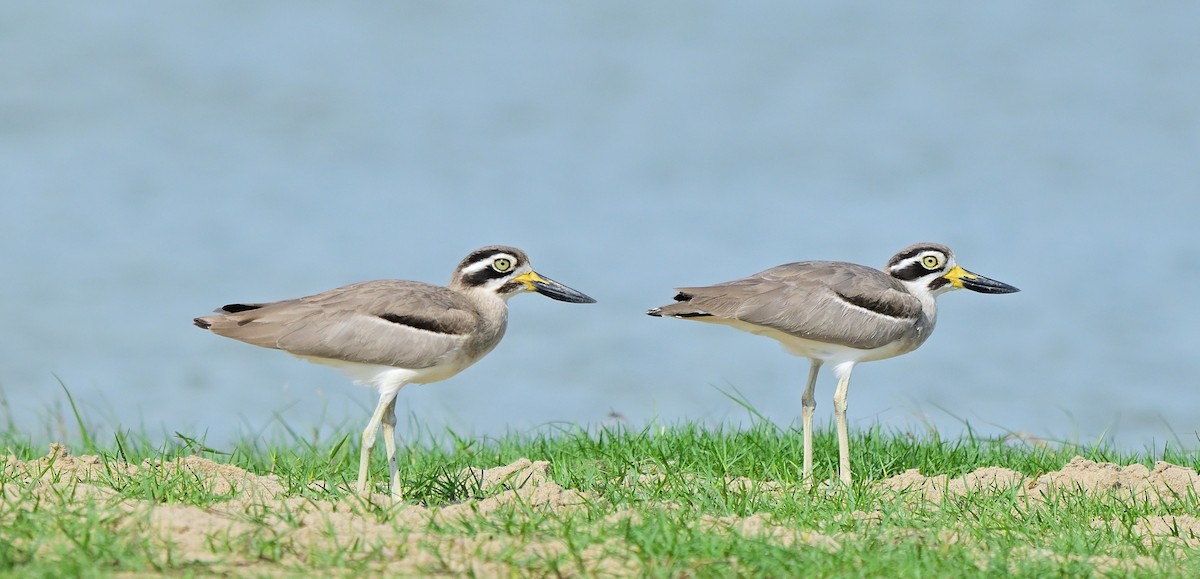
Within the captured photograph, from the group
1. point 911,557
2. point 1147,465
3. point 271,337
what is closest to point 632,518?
point 911,557

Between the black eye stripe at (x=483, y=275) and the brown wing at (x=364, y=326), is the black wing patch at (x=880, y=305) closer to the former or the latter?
the black eye stripe at (x=483, y=275)

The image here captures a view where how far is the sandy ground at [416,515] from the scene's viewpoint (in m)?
5.66

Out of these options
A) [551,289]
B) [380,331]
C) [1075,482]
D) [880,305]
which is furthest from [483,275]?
[1075,482]

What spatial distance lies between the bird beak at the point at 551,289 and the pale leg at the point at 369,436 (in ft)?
3.55

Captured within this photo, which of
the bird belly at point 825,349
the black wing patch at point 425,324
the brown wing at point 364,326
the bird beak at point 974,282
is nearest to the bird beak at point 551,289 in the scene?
the brown wing at point 364,326

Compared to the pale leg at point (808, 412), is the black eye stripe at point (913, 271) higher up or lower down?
higher up

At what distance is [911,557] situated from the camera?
6086mm

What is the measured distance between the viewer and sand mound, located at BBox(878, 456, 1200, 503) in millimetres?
8219

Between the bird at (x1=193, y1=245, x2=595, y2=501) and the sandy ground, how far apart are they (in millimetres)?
704

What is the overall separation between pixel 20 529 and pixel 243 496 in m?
1.36

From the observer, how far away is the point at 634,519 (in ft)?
21.6

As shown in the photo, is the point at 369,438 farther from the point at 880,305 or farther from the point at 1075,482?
the point at 1075,482

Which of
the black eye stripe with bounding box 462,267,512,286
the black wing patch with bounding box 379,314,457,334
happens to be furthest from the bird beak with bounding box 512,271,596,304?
the black wing patch with bounding box 379,314,457,334

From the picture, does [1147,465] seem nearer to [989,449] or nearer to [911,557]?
[989,449]
